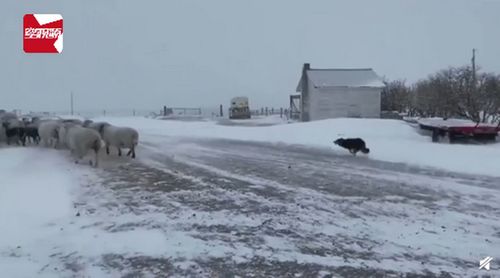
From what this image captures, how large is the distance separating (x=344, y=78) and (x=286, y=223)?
3654cm

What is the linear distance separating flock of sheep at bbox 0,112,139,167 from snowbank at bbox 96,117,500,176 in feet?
28.2

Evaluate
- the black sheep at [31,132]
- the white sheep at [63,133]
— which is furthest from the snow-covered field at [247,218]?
the black sheep at [31,132]

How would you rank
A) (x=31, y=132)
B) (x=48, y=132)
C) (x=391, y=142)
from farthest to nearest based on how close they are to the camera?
(x=31, y=132)
(x=391, y=142)
(x=48, y=132)

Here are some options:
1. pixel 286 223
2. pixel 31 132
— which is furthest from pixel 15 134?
pixel 286 223

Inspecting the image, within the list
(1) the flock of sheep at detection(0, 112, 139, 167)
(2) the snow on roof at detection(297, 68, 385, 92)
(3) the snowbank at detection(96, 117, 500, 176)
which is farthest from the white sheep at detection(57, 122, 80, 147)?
(2) the snow on roof at detection(297, 68, 385, 92)

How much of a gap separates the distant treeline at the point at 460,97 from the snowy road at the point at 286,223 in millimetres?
21780

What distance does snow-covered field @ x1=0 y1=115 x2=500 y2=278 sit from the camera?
5.35 meters

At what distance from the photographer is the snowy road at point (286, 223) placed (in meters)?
5.32

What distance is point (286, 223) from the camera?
7074mm

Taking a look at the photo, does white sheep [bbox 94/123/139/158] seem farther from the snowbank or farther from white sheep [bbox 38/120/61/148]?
the snowbank

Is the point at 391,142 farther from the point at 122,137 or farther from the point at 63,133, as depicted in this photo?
the point at 63,133

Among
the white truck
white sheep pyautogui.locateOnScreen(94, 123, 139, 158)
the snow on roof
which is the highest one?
the snow on roof

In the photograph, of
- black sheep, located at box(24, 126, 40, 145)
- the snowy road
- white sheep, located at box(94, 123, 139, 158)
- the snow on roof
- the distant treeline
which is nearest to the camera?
the snowy road

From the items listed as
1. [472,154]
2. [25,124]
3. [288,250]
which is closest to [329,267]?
[288,250]
